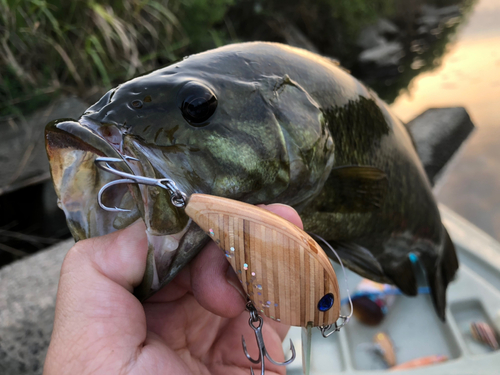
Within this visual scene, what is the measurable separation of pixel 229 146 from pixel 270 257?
259 mm

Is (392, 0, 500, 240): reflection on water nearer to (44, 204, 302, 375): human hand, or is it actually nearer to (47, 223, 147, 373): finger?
(44, 204, 302, 375): human hand

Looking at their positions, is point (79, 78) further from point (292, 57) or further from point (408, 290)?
point (408, 290)

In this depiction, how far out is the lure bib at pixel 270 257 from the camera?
714mm

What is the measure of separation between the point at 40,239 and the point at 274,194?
8.31ft

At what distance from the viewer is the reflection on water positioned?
12.7 ft

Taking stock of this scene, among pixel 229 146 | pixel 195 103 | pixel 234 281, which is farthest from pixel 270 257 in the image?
pixel 195 103

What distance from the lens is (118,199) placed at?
860 millimetres

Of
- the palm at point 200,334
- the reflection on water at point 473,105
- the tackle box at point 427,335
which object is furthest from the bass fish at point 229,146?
the reflection on water at point 473,105

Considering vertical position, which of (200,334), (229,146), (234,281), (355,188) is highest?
(229,146)

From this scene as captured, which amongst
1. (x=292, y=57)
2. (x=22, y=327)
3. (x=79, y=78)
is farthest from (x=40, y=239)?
(x=292, y=57)

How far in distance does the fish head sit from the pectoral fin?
19 centimetres

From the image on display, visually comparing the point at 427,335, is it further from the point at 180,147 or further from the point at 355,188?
the point at 180,147

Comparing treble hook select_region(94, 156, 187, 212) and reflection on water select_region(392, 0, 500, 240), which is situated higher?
treble hook select_region(94, 156, 187, 212)

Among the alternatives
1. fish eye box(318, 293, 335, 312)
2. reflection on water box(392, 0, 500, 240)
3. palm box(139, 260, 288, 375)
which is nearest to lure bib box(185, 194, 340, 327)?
fish eye box(318, 293, 335, 312)
